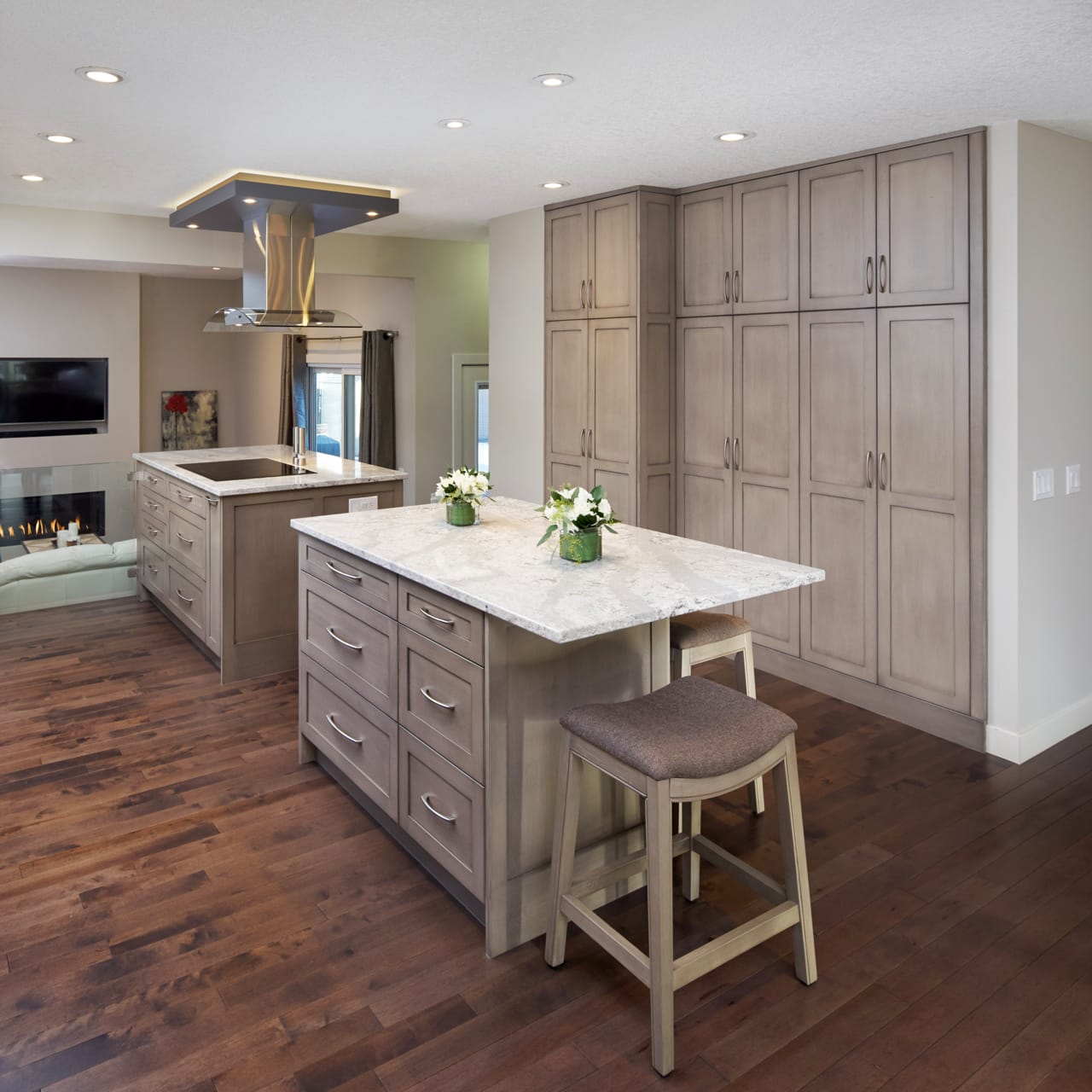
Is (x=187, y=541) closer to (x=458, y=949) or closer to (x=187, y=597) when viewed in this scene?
(x=187, y=597)

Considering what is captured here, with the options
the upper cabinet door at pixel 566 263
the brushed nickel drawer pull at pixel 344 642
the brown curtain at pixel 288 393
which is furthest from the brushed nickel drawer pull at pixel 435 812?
the brown curtain at pixel 288 393

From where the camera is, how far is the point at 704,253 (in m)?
4.67

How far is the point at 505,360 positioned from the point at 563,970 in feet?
13.4

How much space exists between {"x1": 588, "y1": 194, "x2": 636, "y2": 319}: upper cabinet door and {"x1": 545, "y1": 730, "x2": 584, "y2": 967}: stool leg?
10.1 ft

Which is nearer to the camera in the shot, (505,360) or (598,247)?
(598,247)

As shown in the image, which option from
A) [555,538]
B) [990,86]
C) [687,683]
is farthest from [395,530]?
[990,86]

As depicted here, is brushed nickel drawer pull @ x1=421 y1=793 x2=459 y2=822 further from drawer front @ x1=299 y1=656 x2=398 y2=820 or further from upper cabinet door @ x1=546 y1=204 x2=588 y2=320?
upper cabinet door @ x1=546 y1=204 x2=588 y2=320

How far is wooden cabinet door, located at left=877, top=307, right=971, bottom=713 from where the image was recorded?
11.9ft

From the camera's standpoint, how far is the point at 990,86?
296 centimetres

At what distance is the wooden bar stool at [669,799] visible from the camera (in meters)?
1.97

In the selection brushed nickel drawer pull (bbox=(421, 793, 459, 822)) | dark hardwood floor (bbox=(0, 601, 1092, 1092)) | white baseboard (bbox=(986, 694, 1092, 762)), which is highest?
brushed nickel drawer pull (bbox=(421, 793, 459, 822))

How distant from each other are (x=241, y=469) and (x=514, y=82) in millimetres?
2860

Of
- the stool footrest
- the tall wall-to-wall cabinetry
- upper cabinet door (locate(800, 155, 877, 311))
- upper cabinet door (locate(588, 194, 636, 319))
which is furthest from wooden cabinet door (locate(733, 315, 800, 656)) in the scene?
the stool footrest

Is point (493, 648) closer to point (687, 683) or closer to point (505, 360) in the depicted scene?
point (687, 683)
